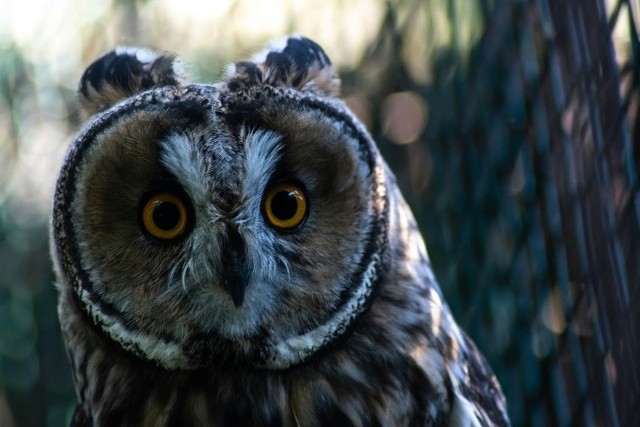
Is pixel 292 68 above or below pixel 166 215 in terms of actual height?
above

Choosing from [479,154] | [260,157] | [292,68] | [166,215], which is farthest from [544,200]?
[166,215]

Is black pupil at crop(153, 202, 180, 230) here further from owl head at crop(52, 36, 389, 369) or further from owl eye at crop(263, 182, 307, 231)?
owl eye at crop(263, 182, 307, 231)

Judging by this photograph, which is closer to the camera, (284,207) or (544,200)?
(284,207)

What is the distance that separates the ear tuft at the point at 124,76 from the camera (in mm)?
1569

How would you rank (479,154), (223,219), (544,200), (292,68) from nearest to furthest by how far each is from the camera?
1. (223,219)
2. (292,68)
3. (544,200)
4. (479,154)

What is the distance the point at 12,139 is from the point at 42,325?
29.9 inches

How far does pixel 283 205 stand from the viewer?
57.4 inches

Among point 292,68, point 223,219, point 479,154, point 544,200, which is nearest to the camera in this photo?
point 223,219

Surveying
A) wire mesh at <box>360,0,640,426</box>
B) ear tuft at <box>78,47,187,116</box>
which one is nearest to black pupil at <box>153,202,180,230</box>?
ear tuft at <box>78,47,187,116</box>

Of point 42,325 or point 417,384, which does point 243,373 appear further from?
point 42,325

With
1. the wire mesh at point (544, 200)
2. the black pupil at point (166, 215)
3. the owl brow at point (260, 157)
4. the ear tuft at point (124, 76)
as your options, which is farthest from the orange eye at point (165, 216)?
the wire mesh at point (544, 200)

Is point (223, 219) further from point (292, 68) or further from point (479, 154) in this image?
point (479, 154)

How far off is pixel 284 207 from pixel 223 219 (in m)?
0.13

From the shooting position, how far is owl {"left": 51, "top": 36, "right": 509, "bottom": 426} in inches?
55.4
